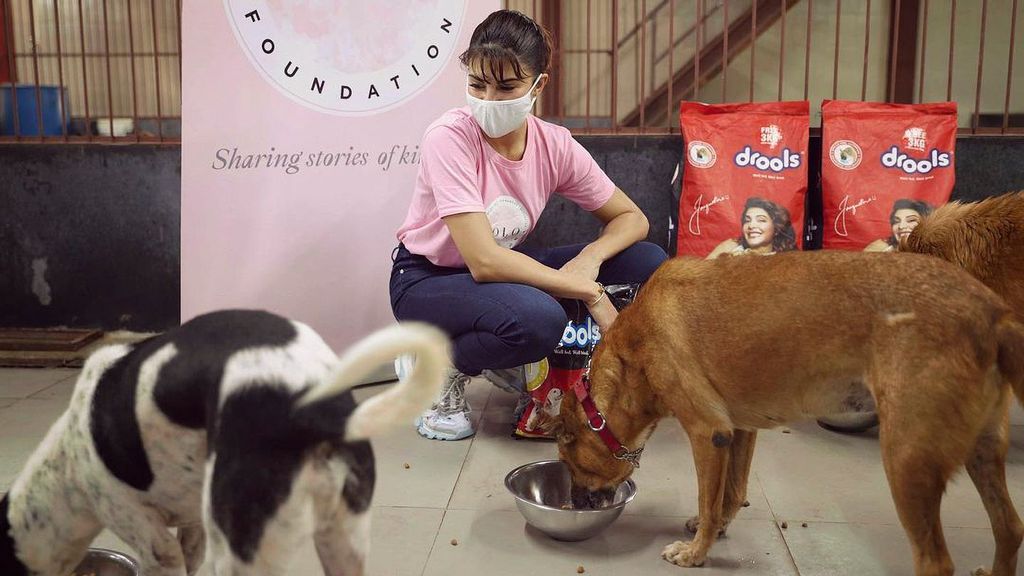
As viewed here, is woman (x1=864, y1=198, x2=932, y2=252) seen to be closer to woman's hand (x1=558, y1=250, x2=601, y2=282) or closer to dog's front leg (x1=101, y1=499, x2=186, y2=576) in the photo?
woman's hand (x1=558, y1=250, x2=601, y2=282)

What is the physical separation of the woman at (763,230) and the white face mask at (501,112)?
1224mm

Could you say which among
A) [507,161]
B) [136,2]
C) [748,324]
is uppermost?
[136,2]

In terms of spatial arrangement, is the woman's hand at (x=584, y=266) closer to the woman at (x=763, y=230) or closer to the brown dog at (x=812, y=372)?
the brown dog at (x=812, y=372)

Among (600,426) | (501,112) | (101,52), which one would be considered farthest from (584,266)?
(101,52)

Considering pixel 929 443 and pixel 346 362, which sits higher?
pixel 346 362

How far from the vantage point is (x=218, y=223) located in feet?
11.3

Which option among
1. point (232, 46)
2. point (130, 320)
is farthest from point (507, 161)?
point (130, 320)

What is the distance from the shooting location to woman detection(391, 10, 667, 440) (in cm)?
266

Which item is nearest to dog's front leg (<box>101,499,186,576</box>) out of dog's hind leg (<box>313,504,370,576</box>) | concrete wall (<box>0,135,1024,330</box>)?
dog's hind leg (<box>313,504,370,576</box>)

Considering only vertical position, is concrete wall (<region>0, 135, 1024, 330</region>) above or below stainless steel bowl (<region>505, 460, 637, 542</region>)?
above

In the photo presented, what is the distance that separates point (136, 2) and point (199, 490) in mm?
7003

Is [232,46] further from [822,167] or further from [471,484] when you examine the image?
[822,167]

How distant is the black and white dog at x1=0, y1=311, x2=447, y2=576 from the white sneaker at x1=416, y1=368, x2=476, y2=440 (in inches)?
58.1

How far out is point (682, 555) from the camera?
7.25 ft
